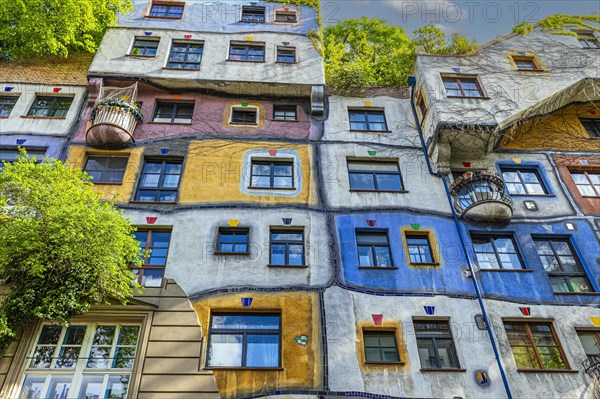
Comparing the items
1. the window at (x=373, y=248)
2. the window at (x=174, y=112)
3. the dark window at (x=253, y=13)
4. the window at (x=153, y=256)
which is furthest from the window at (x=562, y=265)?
the dark window at (x=253, y=13)

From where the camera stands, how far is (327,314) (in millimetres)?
10969

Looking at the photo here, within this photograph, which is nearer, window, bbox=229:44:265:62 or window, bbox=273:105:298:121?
window, bbox=273:105:298:121

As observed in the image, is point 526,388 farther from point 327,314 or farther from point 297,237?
point 297,237

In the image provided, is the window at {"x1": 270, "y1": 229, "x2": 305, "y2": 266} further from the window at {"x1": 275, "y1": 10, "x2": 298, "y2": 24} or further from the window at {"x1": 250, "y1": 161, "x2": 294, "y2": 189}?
the window at {"x1": 275, "y1": 10, "x2": 298, "y2": 24}

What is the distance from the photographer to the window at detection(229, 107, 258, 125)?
1560 centimetres

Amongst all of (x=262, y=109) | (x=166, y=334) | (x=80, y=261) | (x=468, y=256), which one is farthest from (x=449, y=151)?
(x=80, y=261)

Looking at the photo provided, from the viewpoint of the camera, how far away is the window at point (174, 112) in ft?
50.4

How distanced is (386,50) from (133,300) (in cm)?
1738

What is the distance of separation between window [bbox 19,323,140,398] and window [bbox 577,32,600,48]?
61.0 ft

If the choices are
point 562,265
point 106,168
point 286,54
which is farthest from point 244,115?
point 562,265

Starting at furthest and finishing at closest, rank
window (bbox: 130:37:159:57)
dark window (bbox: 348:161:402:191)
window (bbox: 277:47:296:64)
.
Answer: window (bbox: 277:47:296:64) → window (bbox: 130:37:159:57) → dark window (bbox: 348:161:402:191)

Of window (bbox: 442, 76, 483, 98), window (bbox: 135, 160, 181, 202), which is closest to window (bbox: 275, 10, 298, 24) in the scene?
window (bbox: 442, 76, 483, 98)

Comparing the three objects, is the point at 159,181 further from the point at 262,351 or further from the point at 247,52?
the point at 247,52

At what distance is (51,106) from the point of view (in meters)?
15.4
